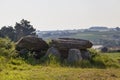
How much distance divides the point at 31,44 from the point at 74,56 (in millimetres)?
3296

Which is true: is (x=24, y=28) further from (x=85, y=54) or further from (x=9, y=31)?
(x=85, y=54)

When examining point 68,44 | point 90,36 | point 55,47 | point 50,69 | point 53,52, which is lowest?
point 90,36

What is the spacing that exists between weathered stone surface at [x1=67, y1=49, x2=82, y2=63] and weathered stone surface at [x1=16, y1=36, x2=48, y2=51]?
234 cm

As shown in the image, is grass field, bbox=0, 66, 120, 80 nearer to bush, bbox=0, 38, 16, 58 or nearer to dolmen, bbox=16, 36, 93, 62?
bush, bbox=0, 38, 16, 58

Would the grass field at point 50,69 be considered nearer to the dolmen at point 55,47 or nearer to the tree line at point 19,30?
the dolmen at point 55,47

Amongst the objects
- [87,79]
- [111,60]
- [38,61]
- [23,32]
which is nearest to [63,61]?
[38,61]

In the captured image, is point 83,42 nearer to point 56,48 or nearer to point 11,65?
point 56,48

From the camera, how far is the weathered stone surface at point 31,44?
2448cm

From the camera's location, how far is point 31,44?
24.7 meters

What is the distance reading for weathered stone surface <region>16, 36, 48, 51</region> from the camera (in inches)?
964

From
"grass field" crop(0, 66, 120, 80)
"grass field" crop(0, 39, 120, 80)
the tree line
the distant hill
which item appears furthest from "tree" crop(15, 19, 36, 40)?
"grass field" crop(0, 66, 120, 80)

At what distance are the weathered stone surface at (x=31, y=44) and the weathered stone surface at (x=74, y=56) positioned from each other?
2.34m

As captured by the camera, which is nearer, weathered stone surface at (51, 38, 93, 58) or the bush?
the bush

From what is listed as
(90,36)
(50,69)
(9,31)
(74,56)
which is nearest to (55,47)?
(74,56)
